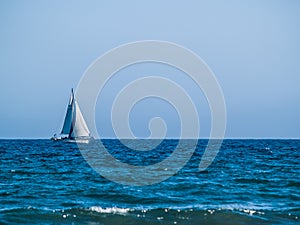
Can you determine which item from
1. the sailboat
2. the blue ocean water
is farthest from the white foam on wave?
the sailboat

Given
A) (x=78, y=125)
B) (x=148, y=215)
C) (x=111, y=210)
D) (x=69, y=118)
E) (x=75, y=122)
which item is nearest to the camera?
(x=148, y=215)

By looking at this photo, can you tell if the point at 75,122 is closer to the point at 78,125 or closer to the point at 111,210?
the point at 78,125

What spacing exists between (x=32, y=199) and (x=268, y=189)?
1186 cm

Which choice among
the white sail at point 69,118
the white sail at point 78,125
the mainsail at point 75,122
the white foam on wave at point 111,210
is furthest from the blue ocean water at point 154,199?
the white sail at point 69,118

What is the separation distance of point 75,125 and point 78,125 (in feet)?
2.12

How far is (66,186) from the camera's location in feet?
79.1

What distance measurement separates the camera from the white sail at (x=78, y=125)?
295ft

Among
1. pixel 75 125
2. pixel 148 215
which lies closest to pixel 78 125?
pixel 75 125

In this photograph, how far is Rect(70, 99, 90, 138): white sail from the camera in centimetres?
8981

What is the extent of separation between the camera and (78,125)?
9019 cm

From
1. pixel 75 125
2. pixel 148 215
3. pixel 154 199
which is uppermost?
pixel 75 125

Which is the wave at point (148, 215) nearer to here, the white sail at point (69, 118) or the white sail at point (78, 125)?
the white sail at point (78, 125)

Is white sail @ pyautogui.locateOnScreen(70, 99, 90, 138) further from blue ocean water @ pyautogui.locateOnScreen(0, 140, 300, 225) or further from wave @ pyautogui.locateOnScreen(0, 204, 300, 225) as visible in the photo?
wave @ pyautogui.locateOnScreen(0, 204, 300, 225)

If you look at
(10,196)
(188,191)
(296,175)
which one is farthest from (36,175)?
(296,175)
